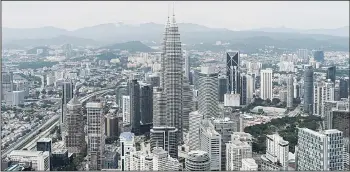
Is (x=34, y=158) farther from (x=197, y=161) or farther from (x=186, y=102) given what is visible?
(x=186, y=102)

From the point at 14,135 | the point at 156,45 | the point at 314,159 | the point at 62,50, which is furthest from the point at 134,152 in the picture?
the point at 156,45

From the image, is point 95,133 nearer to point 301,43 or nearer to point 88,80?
point 88,80

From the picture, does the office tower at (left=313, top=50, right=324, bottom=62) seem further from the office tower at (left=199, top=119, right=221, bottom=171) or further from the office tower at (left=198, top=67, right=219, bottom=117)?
the office tower at (left=199, top=119, right=221, bottom=171)

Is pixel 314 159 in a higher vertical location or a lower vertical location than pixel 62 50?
lower

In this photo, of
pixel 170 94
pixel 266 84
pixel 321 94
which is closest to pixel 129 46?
pixel 170 94

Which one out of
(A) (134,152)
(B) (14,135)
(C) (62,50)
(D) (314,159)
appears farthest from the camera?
(C) (62,50)

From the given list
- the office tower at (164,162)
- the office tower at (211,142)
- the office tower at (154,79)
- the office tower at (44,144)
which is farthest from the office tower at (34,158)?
the office tower at (154,79)

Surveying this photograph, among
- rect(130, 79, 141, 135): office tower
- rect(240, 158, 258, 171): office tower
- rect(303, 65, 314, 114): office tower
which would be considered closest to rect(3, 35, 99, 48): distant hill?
rect(130, 79, 141, 135): office tower

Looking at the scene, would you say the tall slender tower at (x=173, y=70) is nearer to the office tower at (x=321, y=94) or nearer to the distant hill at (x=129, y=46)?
the distant hill at (x=129, y=46)
